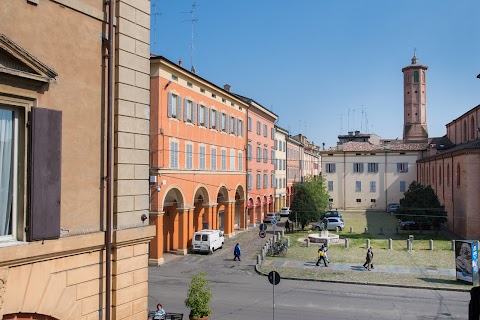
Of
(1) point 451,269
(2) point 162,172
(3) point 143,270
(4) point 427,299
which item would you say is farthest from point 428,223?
(3) point 143,270

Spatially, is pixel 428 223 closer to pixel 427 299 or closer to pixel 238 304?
pixel 427 299

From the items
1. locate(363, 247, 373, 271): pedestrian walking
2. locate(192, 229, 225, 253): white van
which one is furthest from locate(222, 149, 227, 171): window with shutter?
locate(363, 247, 373, 271): pedestrian walking

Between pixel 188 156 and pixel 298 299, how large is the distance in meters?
14.2

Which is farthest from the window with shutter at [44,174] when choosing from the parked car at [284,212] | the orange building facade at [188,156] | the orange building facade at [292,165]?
the orange building facade at [292,165]

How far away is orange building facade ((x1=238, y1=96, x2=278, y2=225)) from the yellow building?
3589 centimetres

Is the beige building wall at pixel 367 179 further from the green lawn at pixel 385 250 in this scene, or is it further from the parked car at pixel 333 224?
the parked car at pixel 333 224

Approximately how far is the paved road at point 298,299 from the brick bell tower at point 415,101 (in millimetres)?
59228

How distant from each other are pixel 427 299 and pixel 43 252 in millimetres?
18312

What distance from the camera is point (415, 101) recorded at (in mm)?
76625

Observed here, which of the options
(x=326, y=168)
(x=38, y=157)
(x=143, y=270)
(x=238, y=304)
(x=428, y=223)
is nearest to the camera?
(x=38, y=157)

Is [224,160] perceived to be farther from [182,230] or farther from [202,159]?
[182,230]

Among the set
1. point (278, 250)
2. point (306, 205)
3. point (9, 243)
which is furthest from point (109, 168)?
point (306, 205)

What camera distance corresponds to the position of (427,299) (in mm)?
19844

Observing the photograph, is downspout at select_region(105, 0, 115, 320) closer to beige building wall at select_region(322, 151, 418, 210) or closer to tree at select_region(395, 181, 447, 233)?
tree at select_region(395, 181, 447, 233)
